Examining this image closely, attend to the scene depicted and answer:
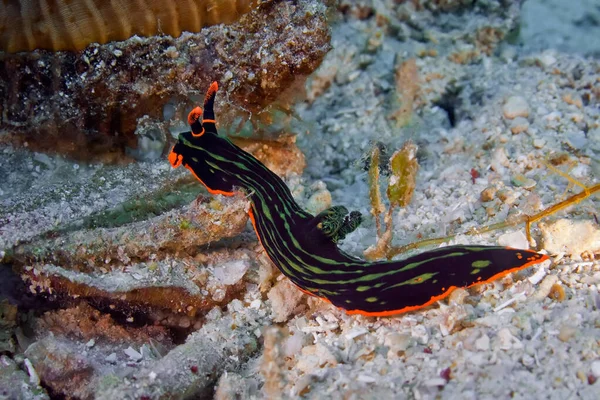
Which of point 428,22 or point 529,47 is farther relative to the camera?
point 428,22

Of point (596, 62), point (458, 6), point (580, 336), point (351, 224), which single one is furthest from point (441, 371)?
point (458, 6)

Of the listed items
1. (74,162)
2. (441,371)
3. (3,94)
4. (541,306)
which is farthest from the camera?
(74,162)

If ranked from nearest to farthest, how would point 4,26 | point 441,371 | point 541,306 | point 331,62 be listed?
point 441,371, point 541,306, point 4,26, point 331,62

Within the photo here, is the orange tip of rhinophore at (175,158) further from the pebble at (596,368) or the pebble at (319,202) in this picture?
the pebble at (596,368)

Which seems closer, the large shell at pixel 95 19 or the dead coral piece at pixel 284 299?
the large shell at pixel 95 19

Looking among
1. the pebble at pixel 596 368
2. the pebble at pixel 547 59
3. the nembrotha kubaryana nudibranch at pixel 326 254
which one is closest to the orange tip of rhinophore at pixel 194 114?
the nembrotha kubaryana nudibranch at pixel 326 254

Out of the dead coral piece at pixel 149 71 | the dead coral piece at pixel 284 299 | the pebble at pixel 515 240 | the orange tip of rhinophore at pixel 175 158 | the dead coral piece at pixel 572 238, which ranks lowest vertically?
the dead coral piece at pixel 284 299

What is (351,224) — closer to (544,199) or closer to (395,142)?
(544,199)
